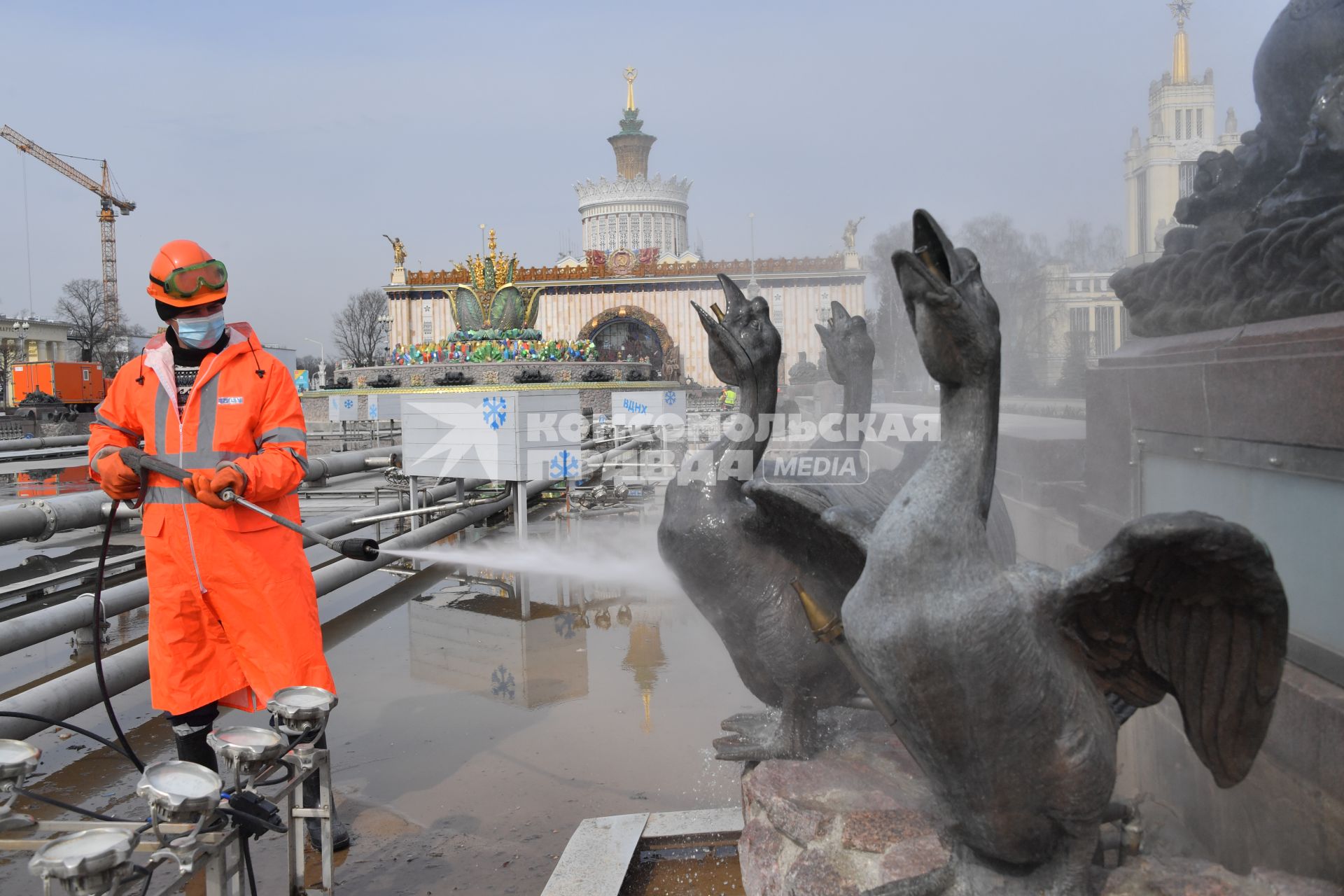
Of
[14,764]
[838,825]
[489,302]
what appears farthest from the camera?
[489,302]

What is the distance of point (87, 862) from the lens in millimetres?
1683

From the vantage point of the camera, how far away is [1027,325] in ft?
33.6

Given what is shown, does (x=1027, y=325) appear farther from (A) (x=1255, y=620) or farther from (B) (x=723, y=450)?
(A) (x=1255, y=620)

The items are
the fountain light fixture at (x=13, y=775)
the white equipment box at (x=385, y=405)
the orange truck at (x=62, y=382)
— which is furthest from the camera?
the orange truck at (x=62, y=382)

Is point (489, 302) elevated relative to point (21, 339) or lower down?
lower down

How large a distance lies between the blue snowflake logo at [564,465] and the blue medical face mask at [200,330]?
234 inches

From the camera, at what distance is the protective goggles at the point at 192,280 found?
3.19 m

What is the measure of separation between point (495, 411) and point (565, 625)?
9.61ft

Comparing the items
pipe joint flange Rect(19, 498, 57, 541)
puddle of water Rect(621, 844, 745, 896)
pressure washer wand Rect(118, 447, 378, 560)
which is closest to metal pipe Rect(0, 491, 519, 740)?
pipe joint flange Rect(19, 498, 57, 541)

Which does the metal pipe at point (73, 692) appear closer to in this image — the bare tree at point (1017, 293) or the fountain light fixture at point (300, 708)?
the fountain light fixture at point (300, 708)

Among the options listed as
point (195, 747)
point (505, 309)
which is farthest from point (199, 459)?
point (505, 309)

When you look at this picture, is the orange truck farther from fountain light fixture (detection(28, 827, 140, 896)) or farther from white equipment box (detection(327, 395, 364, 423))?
fountain light fixture (detection(28, 827, 140, 896))

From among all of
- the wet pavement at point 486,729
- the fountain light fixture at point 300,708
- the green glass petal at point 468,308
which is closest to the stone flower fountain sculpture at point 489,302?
the green glass petal at point 468,308

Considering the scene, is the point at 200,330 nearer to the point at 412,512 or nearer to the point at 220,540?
the point at 220,540
